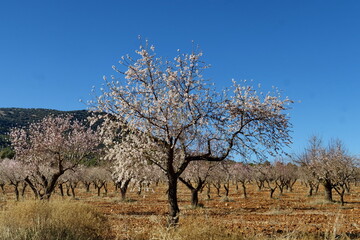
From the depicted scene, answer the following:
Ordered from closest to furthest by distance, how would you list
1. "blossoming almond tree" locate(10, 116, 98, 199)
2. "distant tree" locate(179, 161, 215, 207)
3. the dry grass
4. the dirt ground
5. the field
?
the field, the dry grass, the dirt ground, "blossoming almond tree" locate(10, 116, 98, 199), "distant tree" locate(179, 161, 215, 207)

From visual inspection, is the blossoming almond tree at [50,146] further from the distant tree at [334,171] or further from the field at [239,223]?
the distant tree at [334,171]

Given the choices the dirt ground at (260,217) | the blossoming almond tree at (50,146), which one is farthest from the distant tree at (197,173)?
the blossoming almond tree at (50,146)

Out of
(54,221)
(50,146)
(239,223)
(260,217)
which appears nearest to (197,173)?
(260,217)

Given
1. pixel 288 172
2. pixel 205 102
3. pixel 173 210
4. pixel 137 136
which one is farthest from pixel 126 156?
pixel 288 172

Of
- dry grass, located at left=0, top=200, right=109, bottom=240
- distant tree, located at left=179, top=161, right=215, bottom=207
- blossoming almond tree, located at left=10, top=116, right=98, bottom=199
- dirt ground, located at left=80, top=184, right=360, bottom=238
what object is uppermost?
blossoming almond tree, located at left=10, top=116, right=98, bottom=199

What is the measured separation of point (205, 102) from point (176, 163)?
572 centimetres

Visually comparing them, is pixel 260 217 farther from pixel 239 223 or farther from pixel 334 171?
pixel 334 171

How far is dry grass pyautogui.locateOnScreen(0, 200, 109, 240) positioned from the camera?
11539 millimetres

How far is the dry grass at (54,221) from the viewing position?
11539mm

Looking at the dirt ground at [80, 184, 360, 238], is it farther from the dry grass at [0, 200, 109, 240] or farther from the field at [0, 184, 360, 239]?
the dry grass at [0, 200, 109, 240]

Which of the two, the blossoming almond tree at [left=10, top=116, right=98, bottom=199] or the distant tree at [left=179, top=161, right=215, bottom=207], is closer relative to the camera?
the blossoming almond tree at [left=10, top=116, right=98, bottom=199]

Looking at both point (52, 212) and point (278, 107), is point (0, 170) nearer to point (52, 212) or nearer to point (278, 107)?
point (52, 212)

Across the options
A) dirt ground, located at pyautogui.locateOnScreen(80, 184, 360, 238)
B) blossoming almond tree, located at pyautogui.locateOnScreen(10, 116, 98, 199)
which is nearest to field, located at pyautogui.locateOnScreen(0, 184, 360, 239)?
dirt ground, located at pyautogui.locateOnScreen(80, 184, 360, 238)

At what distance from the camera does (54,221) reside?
492 inches
